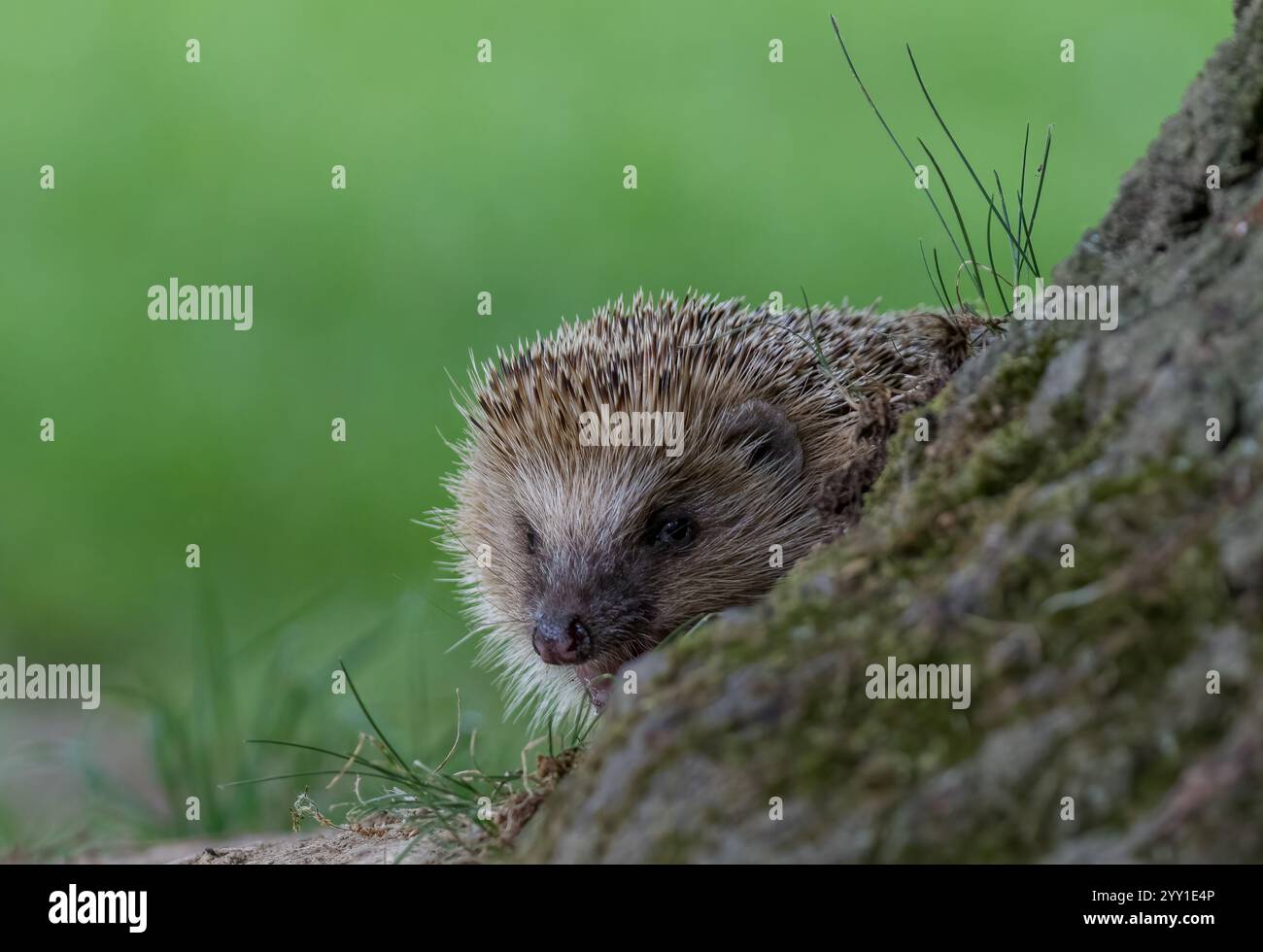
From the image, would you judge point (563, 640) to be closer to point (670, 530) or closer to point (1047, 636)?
point (670, 530)

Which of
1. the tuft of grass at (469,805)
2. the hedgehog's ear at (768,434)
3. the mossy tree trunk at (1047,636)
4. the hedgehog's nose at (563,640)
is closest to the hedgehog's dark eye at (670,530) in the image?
the hedgehog's ear at (768,434)

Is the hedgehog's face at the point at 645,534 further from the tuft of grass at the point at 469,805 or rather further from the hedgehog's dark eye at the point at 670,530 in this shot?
the tuft of grass at the point at 469,805

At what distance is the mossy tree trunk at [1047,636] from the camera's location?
6.45 ft

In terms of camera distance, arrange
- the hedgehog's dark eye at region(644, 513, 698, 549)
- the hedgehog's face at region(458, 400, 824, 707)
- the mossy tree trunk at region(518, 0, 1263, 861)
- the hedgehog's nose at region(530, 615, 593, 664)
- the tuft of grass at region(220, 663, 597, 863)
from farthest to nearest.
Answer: the hedgehog's dark eye at region(644, 513, 698, 549) < the hedgehog's face at region(458, 400, 824, 707) < the hedgehog's nose at region(530, 615, 593, 664) < the tuft of grass at region(220, 663, 597, 863) < the mossy tree trunk at region(518, 0, 1263, 861)

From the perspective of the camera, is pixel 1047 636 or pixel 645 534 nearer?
pixel 1047 636

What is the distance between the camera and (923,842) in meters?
2.01

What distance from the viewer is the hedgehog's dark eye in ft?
15.4

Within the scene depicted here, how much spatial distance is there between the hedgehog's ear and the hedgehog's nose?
0.89 meters

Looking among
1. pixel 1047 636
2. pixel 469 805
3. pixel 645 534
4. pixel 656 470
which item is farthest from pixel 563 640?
pixel 1047 636

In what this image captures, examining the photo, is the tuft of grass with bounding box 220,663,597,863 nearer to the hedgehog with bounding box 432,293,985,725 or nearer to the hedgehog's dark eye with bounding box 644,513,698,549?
the hedgehog with bounding box 432,293,985,725

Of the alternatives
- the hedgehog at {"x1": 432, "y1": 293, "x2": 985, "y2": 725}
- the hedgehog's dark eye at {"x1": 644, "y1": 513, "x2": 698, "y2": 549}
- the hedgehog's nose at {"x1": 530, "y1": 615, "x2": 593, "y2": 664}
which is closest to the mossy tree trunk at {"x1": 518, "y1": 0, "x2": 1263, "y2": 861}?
the hedgehog at {"x1": 432, "y1": 293, "x2": 985, "y2": 725}

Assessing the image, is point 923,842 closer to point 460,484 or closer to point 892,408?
point 892,408

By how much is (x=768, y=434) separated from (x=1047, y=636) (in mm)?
2669

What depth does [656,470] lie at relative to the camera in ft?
15.4
